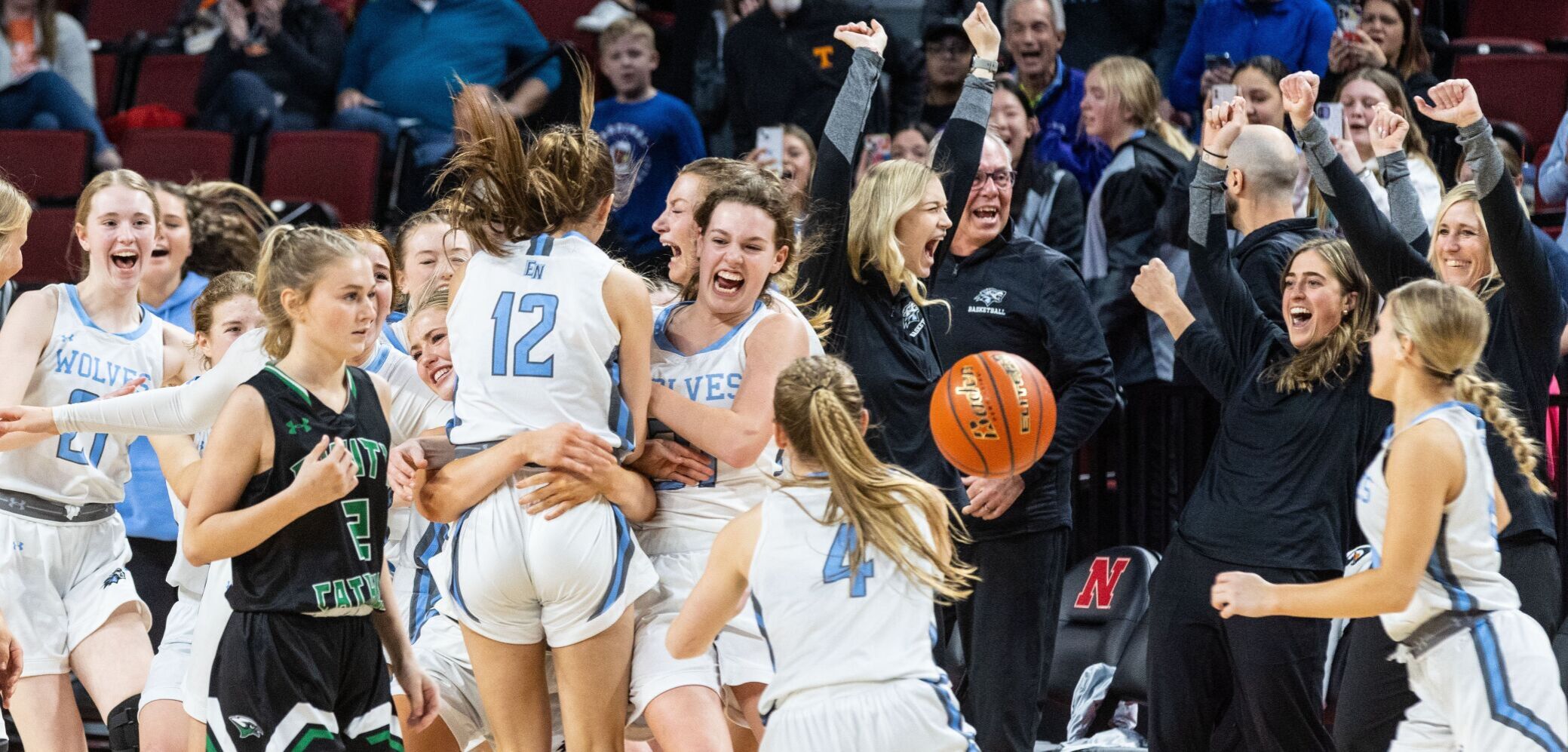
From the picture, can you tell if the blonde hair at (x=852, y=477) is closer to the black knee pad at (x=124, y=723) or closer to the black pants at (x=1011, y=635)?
the black pants at (x=1011, y=635)

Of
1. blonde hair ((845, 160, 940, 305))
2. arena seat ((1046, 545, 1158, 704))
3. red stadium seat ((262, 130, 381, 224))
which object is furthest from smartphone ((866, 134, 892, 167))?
red stadium seat ((262, 130, 381, 224))

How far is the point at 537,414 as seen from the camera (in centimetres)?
361

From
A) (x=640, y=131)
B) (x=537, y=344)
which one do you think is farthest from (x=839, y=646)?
(x=640, y=131)

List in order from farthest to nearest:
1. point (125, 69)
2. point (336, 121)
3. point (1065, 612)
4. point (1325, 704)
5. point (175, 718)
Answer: point (125, 69) < point (336, 121) < point (1065, 612) < point (1325, 704) < point (175, 718)

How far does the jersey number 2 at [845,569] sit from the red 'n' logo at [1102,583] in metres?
2.99

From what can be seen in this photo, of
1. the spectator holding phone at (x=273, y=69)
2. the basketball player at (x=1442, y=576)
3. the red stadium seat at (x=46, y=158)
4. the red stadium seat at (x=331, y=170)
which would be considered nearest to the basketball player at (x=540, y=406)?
the basketball player at (x=1442, y=576)

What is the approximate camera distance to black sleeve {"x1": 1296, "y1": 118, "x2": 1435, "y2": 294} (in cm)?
441

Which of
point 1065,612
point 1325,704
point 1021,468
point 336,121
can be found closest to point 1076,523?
point 1065,612

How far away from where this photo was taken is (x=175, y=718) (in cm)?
452

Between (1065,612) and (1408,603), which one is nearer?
(1408,603)

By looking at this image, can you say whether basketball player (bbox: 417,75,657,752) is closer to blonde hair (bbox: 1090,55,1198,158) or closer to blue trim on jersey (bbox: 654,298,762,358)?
blue trim on jersey (bbox: 654,298,762,358)

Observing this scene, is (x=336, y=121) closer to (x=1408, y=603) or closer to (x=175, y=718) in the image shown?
(x=175, y=718)

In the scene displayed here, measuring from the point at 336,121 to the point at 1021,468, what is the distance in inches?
231

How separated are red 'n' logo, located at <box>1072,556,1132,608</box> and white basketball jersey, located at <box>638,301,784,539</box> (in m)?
2.52
